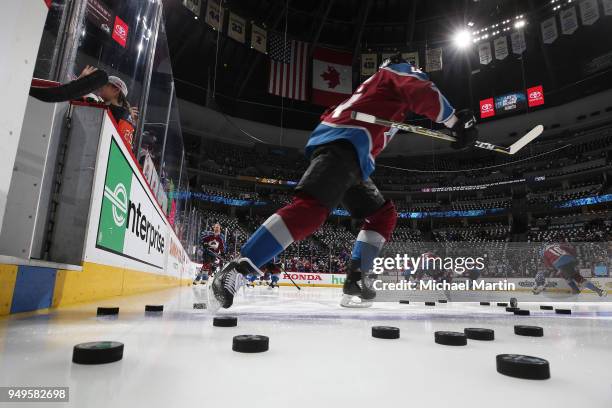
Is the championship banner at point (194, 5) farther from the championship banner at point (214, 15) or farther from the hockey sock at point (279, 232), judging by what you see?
the hockey sock at point (279, 232)

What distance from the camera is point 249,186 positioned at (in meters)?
28.8

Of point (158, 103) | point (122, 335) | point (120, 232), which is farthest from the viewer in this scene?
point (158, 103)

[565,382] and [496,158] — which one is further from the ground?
[496,158]

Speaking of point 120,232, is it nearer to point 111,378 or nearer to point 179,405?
point 111,378


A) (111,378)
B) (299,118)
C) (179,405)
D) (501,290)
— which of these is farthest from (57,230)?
(299,118)

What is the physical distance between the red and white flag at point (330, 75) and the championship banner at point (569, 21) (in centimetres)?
969

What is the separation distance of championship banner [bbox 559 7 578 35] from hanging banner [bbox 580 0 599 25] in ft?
1.03

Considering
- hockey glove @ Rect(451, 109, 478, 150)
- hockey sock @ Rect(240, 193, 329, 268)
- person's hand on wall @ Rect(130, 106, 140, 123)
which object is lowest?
hockey sock @ Rect(240, 193, 329, 268)

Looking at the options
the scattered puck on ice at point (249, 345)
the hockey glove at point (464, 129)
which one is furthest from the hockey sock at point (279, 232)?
the hockey glove at point (464, 129)

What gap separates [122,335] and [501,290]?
6.62m

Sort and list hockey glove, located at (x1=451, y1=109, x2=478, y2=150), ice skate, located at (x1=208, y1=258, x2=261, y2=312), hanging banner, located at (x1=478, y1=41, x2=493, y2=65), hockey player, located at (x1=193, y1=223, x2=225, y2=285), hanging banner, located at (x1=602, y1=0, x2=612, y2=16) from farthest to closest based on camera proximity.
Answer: hanging banner, located at (x1=478, y1=41, x2=493, y2=65)
hanging banner, located at (x1=602, y1=0, x2=612, y2=16)
hockey player, located at (x1=193, y1=223, x2=225, y2=285)
hockey glove, located at (x1=451, y1=109, x2=478, y2=150)
ice skate, located at (x1=208, y1=258, x2=261, y2=312)

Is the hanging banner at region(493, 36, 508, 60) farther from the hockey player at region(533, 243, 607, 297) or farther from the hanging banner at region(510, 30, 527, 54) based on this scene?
the hockey player at region(533, 243, 607, 297)

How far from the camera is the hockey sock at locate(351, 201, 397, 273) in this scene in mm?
2471

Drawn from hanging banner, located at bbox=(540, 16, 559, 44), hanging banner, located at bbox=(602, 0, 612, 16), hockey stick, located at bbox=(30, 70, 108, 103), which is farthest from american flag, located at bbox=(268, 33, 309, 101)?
hockey stick, located at bbox=(30, 70, 108, 103)
